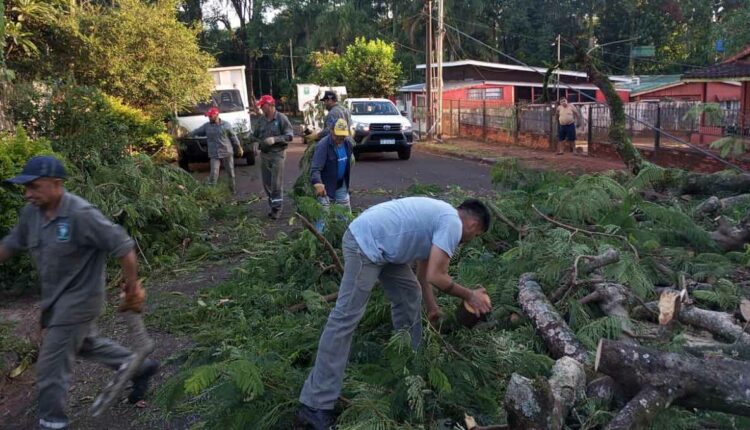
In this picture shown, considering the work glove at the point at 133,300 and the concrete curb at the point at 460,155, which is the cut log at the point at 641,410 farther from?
the concrete curb at the point at 460,155

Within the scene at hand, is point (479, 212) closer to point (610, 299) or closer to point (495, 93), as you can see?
point (610, 299)

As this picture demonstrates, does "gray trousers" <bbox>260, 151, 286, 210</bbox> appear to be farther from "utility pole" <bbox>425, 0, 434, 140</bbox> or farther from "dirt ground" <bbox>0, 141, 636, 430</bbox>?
"utility pole" <bbox>425, 0, 434, 140</bbox>

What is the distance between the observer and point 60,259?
12.2ft

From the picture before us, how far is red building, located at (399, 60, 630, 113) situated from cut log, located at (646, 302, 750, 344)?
1123 inches

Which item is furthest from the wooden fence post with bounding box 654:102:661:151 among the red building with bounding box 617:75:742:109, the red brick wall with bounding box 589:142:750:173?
the red building with bounding box 617:75:742:109

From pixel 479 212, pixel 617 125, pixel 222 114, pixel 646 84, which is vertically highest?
pixel 646 84

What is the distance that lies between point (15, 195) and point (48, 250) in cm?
359

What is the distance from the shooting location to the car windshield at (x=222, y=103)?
18.6 metres

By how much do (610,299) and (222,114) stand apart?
15.0 metres

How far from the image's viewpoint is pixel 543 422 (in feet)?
10.4

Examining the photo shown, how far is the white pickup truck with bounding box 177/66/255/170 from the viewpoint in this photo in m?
17.0

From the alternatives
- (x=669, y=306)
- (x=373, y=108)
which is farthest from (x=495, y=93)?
(x=669, y=306)

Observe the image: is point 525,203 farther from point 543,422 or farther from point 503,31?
point 503,31

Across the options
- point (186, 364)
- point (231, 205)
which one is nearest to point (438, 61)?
point (231, 205)
